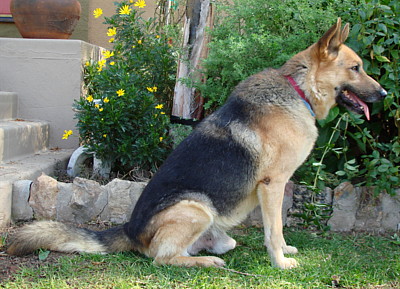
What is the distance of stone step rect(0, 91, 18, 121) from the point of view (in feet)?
18.4

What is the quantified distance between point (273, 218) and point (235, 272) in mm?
511

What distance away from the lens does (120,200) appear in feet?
14.4

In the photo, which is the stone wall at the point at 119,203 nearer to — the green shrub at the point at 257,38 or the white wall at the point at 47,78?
the green shrub at the point at 257,38

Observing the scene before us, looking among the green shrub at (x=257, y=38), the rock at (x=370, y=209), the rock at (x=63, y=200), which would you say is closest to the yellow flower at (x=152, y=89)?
the green shrub at (x=257, y=38)

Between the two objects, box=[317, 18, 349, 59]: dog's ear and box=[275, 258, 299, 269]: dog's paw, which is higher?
box=[317, 18, 349, 59]: dog's ear

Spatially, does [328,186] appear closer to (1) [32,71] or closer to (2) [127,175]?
(2) [127,175]

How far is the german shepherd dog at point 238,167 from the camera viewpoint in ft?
11.0

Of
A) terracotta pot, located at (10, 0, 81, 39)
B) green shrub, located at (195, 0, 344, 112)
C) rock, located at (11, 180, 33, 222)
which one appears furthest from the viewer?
terracotta pot, located at (10, 0, 81, 39)

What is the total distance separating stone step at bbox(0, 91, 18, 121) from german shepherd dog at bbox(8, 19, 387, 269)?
2.67 meters

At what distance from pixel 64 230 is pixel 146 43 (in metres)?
2.98

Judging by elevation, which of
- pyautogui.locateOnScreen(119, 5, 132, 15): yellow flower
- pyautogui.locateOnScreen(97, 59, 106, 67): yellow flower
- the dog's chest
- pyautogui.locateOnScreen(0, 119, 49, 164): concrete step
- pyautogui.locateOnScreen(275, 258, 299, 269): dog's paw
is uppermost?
pyautogui.locateOnScreen(119, 5, 132, 15): yellow flower

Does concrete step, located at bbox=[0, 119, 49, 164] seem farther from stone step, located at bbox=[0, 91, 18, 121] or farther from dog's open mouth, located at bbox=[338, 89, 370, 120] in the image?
dog's open mouth, located at bbox=[338, 89, 370, 120]

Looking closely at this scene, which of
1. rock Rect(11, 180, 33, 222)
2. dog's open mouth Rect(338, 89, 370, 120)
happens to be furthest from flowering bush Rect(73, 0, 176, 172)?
dog's open mouth Rect(338, 89, 370, 120)

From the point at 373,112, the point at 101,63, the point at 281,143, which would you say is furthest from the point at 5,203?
the point at 373,112
